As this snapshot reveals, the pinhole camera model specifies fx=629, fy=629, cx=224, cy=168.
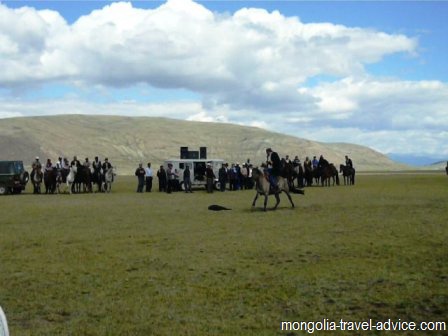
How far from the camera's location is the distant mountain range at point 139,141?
128 m

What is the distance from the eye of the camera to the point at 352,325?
7.53 metres

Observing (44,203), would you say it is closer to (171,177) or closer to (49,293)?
(171,177)

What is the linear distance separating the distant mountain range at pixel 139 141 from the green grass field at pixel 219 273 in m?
94.9

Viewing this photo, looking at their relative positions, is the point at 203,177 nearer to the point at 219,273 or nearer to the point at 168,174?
the point at 168,174

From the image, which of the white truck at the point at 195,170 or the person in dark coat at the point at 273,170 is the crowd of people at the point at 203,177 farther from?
the person in dark coat at the point at 273,170

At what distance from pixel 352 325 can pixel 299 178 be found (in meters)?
31.6

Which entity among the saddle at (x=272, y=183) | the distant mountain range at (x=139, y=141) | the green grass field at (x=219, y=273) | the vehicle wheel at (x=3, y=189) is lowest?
the green grass field at (x=219, y=273)

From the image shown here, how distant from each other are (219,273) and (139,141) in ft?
467

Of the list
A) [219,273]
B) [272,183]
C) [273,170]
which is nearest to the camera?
[219,273]

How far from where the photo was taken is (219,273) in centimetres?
1054

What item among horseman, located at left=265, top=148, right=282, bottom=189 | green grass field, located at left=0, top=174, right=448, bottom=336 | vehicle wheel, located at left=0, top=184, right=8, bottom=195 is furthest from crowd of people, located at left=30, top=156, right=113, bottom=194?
horseman, located at left=265, top=148, right=282, bottom=189

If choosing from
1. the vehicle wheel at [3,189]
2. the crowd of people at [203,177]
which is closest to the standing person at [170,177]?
the crowd of people at [203,177]

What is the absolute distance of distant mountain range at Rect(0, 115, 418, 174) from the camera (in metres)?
128

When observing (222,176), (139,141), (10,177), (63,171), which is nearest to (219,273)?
(222,176)
